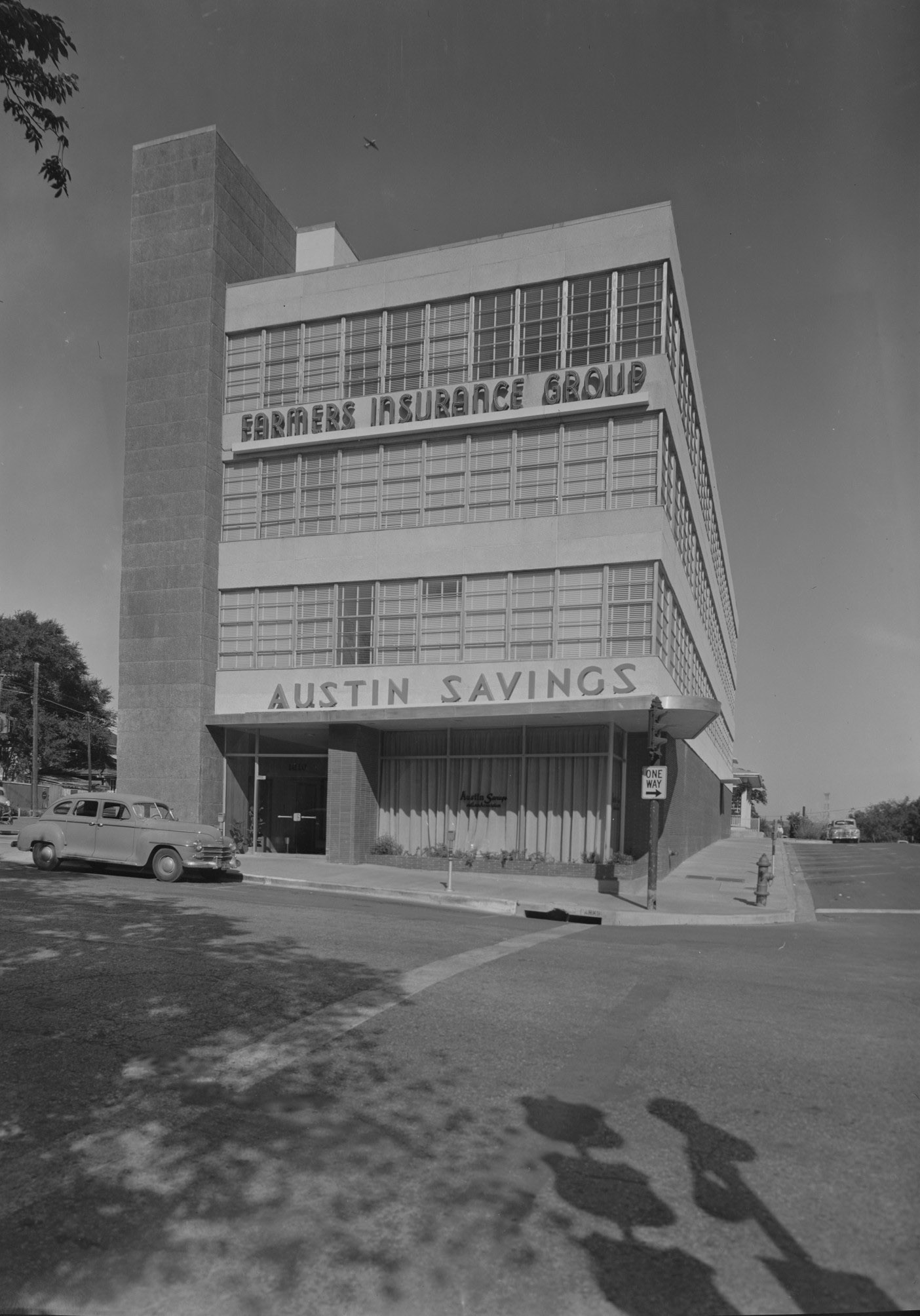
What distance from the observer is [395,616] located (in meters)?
26.3

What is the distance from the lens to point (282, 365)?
2831 centimetres

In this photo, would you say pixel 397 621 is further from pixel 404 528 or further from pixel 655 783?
pixel 655 783

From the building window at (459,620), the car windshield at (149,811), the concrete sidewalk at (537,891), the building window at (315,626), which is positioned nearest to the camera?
the concrete sidewalk at (537,891)

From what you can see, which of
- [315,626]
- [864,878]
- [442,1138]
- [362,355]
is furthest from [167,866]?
[864,878]

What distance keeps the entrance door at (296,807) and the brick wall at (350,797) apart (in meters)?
3.05

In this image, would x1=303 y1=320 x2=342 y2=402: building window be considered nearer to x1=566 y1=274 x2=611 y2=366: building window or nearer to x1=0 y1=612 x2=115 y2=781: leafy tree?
x1=566 y1=274 x2=611 y2=366: building window

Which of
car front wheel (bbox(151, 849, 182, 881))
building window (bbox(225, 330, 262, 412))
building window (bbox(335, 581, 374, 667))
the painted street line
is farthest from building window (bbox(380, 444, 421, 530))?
the painted street line

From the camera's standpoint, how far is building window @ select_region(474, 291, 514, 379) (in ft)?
85.3

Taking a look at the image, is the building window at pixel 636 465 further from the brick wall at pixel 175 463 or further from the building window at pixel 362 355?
the brick wall at pixel 175 463

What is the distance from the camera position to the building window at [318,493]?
89.8ft

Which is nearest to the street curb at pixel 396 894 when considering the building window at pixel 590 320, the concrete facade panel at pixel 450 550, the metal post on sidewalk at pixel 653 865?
the metal post on sidewalk at pixel 653 865

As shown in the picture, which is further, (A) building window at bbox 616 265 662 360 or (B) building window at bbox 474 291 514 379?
(B) building window at bbox 474 291 514 379

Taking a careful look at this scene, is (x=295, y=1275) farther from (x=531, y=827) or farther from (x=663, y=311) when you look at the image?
(x=663, y=311)

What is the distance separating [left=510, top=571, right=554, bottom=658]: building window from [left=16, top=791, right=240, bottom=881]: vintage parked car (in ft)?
29.4
